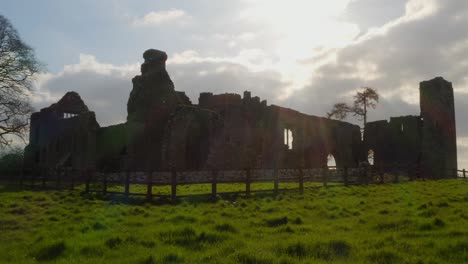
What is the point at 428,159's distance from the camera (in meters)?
40.6

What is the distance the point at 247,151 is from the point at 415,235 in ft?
84.2

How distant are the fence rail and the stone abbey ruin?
272 inches

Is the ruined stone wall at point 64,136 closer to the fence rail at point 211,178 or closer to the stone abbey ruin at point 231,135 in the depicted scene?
the stone abbey ruin at point 231,135

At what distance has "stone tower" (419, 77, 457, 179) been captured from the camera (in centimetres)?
4016

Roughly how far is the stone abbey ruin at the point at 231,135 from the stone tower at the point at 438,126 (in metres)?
0.10

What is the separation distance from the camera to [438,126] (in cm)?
4072

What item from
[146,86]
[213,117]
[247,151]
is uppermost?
[146,86]

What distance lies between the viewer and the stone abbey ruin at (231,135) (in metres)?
32.5

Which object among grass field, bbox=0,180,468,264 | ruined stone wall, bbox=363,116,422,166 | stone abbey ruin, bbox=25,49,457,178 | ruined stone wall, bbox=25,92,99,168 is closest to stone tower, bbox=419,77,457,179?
stone abbey ruin, bbox=25,49,457,178

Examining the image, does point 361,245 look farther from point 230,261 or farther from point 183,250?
point 183,250

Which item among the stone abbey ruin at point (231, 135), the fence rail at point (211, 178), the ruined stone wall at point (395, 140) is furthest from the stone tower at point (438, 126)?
the fence rail at point (211, 178)

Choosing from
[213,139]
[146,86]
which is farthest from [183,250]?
[146,86]

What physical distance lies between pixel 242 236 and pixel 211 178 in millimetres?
15872

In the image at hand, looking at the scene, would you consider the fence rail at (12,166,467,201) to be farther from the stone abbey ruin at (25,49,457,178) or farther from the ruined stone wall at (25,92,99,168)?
the ruined stone wall at (25,92,99,168)
